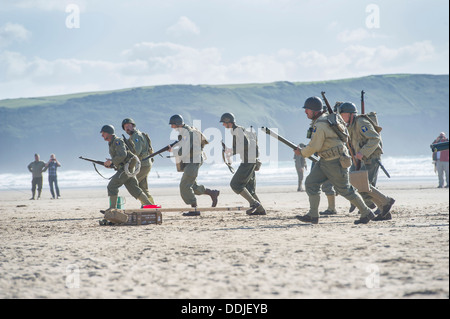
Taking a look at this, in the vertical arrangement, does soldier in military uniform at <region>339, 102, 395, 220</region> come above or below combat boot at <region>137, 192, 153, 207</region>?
above

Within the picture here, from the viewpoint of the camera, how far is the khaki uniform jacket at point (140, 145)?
38.1 ft

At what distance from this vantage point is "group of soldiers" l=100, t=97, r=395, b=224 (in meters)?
8.47

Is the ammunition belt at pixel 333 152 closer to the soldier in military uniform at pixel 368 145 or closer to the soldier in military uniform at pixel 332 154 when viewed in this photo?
the soldier in military uniform at pixel 332 154

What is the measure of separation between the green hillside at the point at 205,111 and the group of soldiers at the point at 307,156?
3676 inches

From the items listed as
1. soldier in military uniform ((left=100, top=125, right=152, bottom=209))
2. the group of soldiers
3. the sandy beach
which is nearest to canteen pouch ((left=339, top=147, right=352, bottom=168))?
the group of soldiers

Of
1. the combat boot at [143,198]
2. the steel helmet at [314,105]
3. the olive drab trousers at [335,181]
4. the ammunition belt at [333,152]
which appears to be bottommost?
the combat boot at [143,198]

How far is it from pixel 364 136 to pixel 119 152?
4474mm

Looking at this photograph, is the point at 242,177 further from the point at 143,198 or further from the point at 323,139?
the point at 323,139

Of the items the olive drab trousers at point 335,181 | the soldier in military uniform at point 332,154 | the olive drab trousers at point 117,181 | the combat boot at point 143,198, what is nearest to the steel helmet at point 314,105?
the soldier in military uniform at point 332,154

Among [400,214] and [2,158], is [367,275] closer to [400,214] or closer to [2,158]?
[400,214]

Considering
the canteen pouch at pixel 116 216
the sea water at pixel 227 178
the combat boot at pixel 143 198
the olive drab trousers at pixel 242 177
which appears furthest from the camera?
the sea water at pixel 227 178

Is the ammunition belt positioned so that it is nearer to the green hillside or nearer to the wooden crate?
the wooden crate

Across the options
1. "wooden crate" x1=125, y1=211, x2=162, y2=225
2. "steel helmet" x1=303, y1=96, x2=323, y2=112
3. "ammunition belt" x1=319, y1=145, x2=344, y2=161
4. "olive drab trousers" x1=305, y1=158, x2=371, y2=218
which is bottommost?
"wooden crate" x1=125, y1=211, x2=162, y2=225
